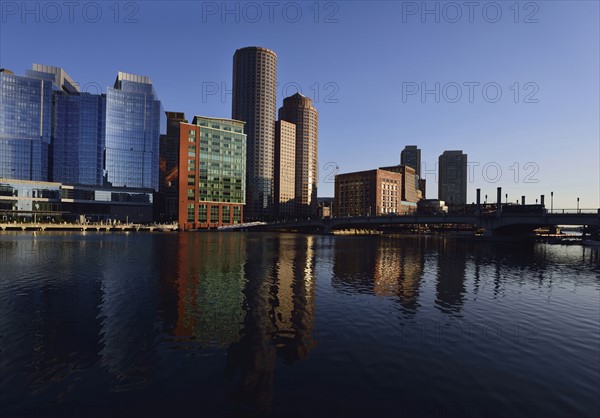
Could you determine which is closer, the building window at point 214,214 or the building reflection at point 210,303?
the building reflection at point 210,303

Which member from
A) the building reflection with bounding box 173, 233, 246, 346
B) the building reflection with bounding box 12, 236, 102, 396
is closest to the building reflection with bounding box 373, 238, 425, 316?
the building reflection with bounding box 173, 233, 246, 346

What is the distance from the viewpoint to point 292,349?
1883 cm

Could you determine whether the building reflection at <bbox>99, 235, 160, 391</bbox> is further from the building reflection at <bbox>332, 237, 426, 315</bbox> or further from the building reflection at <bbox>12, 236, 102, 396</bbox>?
the building reflection at <bbox>332, 237, 426, 315</bbox>

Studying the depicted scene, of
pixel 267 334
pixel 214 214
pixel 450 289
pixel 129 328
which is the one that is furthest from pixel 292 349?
pixel 214 214

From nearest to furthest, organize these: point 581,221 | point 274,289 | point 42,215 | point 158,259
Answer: point 274,289, point 158,259, point 581,221, point 42,215

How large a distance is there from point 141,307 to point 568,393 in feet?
91.4

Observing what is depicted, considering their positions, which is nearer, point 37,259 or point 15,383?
point 15,383

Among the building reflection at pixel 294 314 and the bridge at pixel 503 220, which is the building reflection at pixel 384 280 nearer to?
the building reflection at pixel 294 314

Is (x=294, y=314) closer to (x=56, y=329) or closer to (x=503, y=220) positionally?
(x=56, y=329)

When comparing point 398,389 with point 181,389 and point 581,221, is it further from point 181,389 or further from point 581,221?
point 581,221

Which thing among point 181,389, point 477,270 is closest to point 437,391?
point 181,389

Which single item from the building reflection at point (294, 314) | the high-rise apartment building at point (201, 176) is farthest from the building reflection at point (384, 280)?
the high-rise apartment building at point (201, 176)

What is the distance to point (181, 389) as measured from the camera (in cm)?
1429

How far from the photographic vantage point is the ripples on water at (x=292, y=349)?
13.4 m
